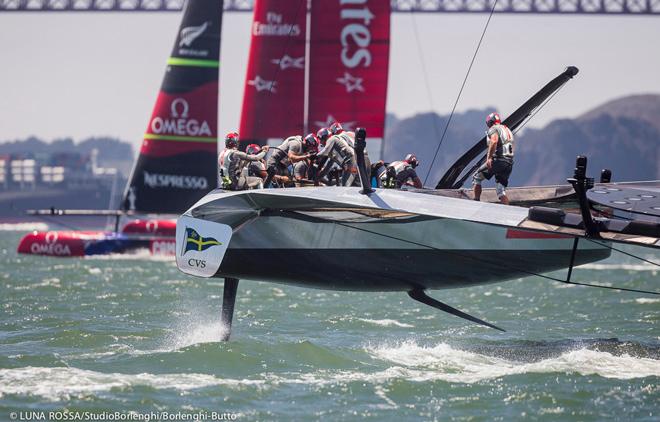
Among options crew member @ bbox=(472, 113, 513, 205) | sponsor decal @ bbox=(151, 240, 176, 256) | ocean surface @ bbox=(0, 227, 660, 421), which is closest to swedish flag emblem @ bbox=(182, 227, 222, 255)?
ocean surface @ bbox=(0, 227, 660, 421)

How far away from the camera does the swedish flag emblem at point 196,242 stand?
10562 millimetres

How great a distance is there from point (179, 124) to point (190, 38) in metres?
2.08

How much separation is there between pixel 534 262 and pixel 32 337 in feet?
15.4

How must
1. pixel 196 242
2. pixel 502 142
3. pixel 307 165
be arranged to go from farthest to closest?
pixel 307 165, pixel 196 242, pixel 502 142

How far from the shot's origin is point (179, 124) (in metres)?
29.4

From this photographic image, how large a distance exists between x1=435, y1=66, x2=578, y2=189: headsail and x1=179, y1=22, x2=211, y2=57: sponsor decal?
18.2 m

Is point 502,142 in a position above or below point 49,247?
above

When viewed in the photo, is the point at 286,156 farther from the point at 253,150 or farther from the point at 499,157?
the point at 499,157

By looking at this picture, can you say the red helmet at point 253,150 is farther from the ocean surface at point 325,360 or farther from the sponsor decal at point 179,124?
the sponsor decal at point 179,124

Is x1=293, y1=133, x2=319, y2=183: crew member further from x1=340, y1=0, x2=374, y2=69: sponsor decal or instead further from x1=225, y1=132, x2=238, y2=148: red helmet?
x1=340, y1=0, x2=374, y2=69: sponsor decal

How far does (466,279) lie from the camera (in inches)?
438

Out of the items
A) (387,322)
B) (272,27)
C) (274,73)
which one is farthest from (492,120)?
(272,27)

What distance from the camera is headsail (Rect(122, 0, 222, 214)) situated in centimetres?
2922

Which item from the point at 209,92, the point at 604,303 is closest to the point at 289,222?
the point at 604,303
